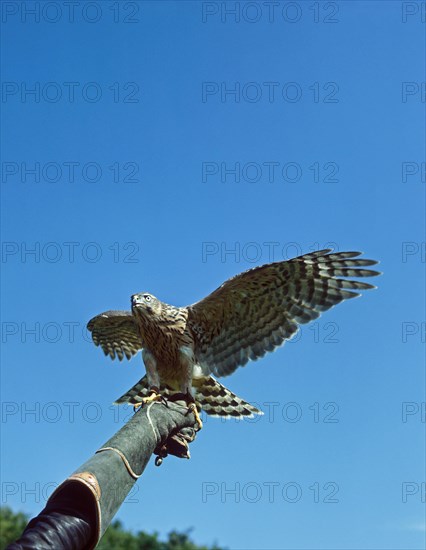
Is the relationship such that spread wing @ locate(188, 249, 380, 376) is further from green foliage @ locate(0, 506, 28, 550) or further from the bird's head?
green foliage @ locate(0, 506, 28, 550)

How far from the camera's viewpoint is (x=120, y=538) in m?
25.9

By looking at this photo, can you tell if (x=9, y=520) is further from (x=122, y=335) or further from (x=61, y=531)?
(x=61, y=531)

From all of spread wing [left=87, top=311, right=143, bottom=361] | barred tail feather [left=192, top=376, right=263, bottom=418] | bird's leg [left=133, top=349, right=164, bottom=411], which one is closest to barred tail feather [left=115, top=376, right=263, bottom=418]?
barred tail feather [left=192, top=376, right=263, bottom=418]

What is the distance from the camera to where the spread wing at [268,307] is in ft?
23.6

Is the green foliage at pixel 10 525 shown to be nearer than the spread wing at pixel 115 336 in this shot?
No

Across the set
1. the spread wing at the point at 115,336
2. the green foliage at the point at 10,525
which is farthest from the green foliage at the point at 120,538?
the spread wing at the point at 115,336

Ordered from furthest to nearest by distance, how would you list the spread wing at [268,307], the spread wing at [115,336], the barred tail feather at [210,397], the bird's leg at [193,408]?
the spread wing at [115,336], the barred tail feather at [210,397], the spread wing at [268,307], the bird's leg at [193,408]

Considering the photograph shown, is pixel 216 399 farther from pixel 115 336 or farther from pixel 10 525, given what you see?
pixel 10 525

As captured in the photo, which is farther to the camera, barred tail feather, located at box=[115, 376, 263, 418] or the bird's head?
barred tail feather, located at box=[115, 376, 263, 418]

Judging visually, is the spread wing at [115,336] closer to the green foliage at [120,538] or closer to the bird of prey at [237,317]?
the bird of prey at [237,317]

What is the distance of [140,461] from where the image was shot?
10.5 feet

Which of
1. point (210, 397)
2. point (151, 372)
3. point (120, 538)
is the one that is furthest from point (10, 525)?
point (151, 372)

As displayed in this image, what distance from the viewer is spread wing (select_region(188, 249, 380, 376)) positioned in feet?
23.6

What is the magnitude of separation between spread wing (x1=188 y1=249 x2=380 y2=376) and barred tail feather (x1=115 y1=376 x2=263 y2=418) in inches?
12.9
